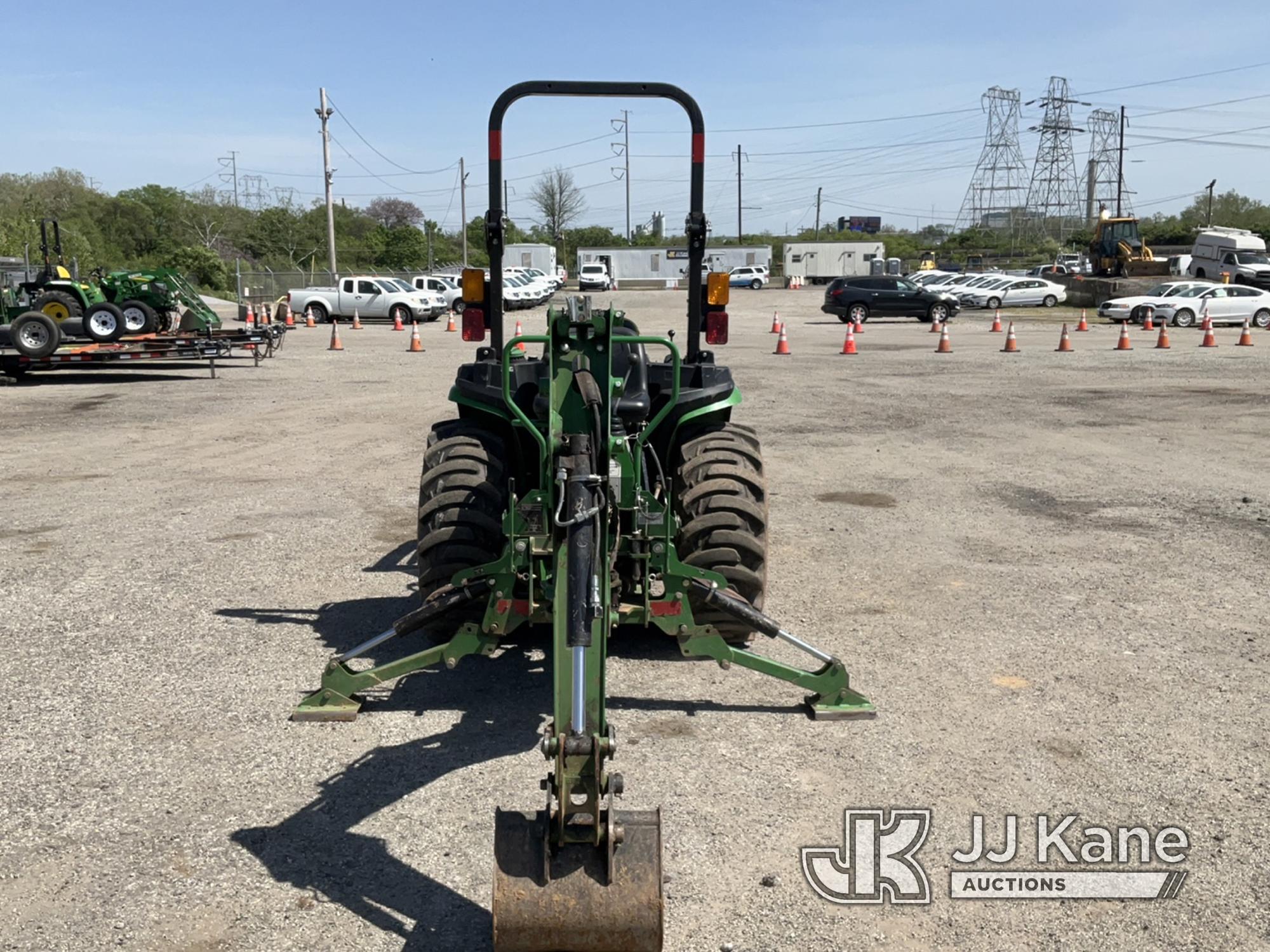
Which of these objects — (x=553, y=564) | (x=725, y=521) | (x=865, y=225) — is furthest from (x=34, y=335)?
(x=865, y=225)

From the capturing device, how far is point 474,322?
19.7 feet

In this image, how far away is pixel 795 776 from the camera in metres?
4.44

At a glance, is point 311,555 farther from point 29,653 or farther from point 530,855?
point 530,855

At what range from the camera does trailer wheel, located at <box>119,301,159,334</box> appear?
20.6 metres

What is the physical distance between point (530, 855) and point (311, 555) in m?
5.06

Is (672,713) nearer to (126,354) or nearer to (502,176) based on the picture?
(502,176)

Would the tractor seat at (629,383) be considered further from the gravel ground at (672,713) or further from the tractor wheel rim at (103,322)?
the tractor wheel rim at (103,322)

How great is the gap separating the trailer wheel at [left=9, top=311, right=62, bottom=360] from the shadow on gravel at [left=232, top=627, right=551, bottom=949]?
50.4ft

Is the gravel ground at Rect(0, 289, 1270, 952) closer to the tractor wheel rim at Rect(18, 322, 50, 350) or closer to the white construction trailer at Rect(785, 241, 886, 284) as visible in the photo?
the tractor wheel rim at Rect(18, 322, 50, 350)

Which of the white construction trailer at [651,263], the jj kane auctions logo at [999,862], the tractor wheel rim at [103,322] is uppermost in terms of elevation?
the white construction trailer at [651,263]

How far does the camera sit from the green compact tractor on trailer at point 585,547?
3.07 meters

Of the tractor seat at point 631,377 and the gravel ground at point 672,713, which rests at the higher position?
the tractor seat at point 631,377

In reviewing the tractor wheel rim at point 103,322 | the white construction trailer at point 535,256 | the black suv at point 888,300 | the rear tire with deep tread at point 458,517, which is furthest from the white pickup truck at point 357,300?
the rear tire with deep tread at point 458,517

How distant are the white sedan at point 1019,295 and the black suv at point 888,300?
6749 millimetres
